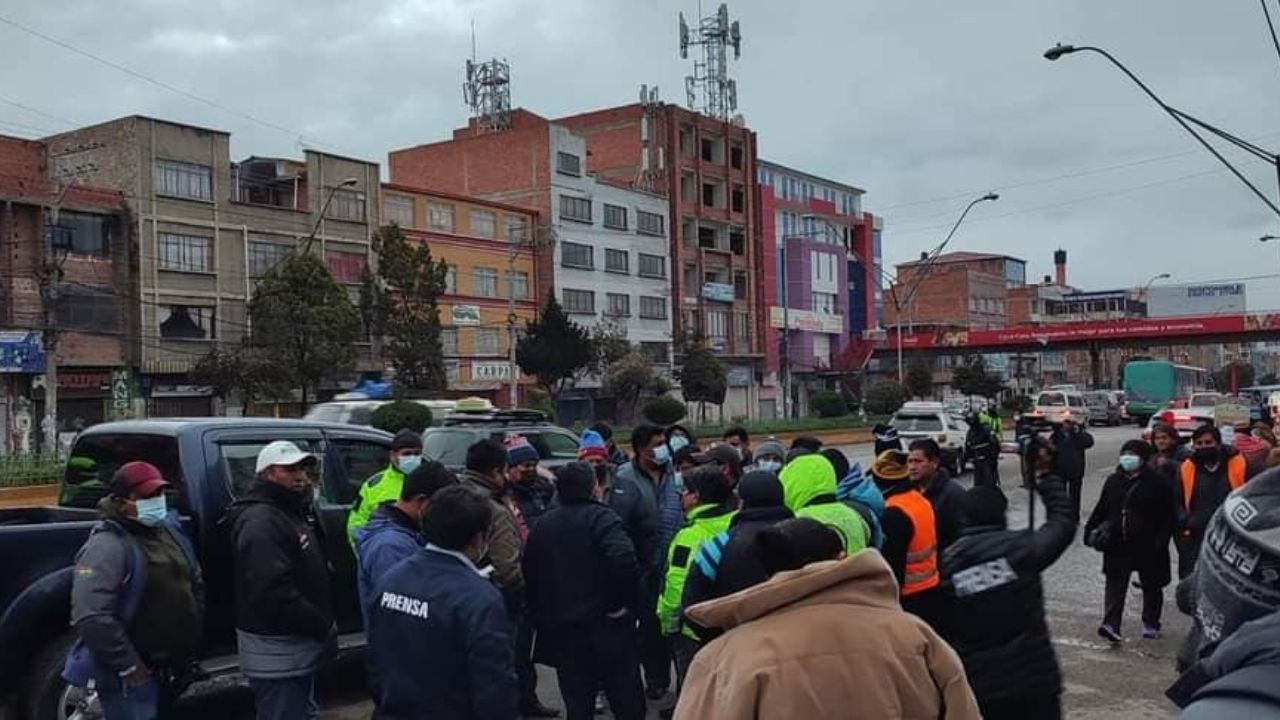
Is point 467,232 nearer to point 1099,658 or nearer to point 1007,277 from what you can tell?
point 1099,658

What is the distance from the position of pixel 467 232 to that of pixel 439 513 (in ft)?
175

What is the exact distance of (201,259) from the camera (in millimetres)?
43344

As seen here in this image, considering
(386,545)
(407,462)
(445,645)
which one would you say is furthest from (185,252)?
(445,645)

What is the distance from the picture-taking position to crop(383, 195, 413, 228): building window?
51969 millimetres

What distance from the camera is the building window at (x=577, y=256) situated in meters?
61.1

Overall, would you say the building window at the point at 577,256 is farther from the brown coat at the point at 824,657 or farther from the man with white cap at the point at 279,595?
the brown coat at the point at 824,657

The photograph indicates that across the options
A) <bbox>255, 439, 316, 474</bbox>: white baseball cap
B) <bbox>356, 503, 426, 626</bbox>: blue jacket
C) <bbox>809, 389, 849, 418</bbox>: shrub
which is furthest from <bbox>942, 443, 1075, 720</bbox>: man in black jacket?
<bbox>809, 389, 849, 418</bbox>: shrub

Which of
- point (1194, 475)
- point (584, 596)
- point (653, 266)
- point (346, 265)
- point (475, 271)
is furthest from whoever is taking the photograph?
point (653, 266)

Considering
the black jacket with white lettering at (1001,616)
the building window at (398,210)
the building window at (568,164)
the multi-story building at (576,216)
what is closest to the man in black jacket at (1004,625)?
the black jacket with white lettering at (1001,616)

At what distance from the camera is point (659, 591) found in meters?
7.35

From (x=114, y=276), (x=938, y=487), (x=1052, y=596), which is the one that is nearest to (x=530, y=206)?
(x=114, y=276)

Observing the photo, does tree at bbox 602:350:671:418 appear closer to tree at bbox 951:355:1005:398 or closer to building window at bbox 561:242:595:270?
building window at bbox 561:242:595:270

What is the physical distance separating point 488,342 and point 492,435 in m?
43.7

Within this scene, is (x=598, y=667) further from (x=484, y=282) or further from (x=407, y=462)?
(x=484, y=282)
